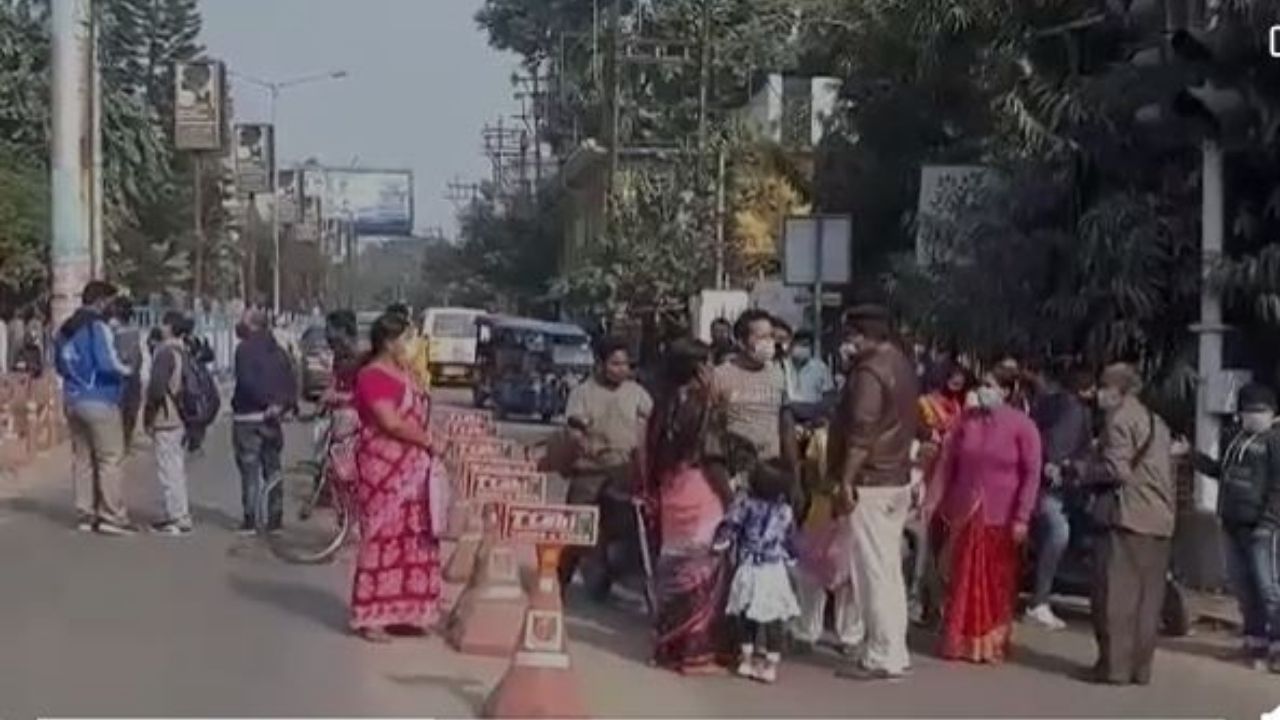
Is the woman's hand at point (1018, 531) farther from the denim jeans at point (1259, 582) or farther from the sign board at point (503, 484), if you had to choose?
the sign board at point (503, 484)

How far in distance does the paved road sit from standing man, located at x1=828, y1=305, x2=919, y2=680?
0.26 meters

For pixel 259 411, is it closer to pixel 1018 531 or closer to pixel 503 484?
pixel 503 484

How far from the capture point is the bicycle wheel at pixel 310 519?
53.1 feet

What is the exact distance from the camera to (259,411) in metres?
17.4

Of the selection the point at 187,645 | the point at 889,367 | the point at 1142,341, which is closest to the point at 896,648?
the point at 889,367

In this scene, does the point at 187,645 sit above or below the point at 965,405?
below

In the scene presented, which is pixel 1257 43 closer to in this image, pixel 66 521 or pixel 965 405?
pixel 965 405

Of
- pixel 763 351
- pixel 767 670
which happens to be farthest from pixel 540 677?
pixel 763 351

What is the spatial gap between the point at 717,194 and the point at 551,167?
151ft

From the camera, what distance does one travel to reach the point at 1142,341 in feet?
50.5

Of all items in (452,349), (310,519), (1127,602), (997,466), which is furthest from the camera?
(452,349)

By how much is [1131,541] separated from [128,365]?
9159 millimetres

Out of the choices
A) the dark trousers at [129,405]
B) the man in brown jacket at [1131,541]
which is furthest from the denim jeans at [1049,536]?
the dark trousers at [129,405]

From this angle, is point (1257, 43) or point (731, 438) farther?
point (1257, 43)
